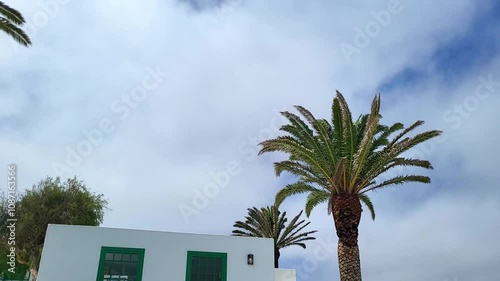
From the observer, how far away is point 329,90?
1588cm

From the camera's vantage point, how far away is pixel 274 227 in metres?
29.5

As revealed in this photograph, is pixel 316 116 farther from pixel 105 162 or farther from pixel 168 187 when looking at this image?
pixel 105 162

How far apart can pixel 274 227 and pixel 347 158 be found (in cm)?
1582

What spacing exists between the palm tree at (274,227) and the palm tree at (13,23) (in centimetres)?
1990

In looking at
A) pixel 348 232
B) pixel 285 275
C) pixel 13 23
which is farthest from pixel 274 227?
pixel 13 23

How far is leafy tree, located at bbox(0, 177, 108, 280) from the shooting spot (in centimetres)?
2411

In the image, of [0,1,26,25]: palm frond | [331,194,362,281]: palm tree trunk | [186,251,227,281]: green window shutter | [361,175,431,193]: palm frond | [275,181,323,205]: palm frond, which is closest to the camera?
[0,1,26,25]: palm frond

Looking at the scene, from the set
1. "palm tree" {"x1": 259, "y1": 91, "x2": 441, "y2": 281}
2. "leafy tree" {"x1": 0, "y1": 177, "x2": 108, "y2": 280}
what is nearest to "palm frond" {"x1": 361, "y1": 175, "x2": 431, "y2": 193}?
"palm tree" {"x1": 259, "y1": 91, "x2": 441, "y2": 281}

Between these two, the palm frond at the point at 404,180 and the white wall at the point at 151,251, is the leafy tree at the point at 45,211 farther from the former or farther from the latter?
the palm frond at the point at 404,180

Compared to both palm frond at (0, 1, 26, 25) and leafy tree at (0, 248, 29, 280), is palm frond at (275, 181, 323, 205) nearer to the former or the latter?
palm frond at (0, 1, 26, 25)

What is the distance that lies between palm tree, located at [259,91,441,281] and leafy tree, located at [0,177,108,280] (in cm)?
1597

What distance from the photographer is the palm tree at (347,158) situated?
14.8 m

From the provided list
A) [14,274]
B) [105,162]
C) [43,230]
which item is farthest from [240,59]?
[14,274]

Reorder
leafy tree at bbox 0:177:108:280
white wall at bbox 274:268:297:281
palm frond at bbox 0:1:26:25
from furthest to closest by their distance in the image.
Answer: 1. leafy tree at bbox 0:177:108:280
2. white wall at bbox 274:268:297:281
3. palm frond at bbox 0:1:26:25
